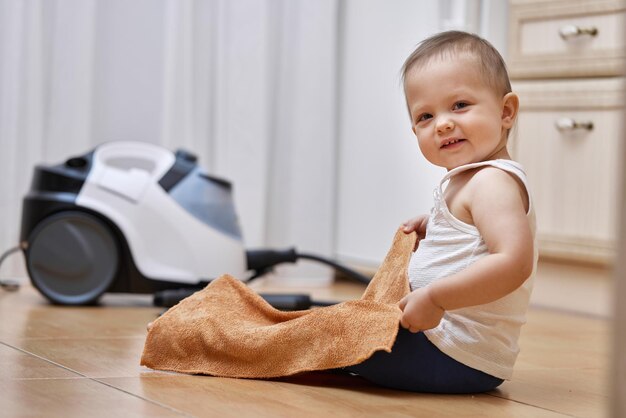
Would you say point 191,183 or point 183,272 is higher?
point 191,183

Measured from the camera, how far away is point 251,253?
1930mm

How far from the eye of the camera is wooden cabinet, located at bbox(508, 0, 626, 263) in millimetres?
1847

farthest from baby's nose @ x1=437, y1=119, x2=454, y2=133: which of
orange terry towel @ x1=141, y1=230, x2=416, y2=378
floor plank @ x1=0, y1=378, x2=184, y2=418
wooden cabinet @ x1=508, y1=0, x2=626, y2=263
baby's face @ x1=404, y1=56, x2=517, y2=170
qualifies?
wooden cabinet @ x1=508, y1=0, x2=626, y2=263

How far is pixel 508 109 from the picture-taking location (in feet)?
3.43

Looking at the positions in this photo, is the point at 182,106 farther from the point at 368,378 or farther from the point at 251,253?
the point at 368,378

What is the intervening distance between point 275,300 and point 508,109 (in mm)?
753

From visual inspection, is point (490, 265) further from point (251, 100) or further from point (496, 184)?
point (251, 100)

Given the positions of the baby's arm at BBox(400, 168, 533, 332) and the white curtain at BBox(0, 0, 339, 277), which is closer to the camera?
the baby's arm at BBox(400, 168, 533, 332)

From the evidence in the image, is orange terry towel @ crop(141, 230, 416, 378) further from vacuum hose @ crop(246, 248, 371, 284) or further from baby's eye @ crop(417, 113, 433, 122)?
vacuum hose @ crop(246, 248, 371, 284)

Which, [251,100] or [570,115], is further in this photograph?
[251,100]

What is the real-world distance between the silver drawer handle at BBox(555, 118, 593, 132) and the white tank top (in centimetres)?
92

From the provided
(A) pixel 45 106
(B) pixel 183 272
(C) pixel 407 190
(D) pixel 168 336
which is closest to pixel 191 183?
(B) pixel 183 272

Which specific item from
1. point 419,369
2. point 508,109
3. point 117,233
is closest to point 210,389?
point 419,369

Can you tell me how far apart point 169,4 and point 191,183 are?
1.95ft
